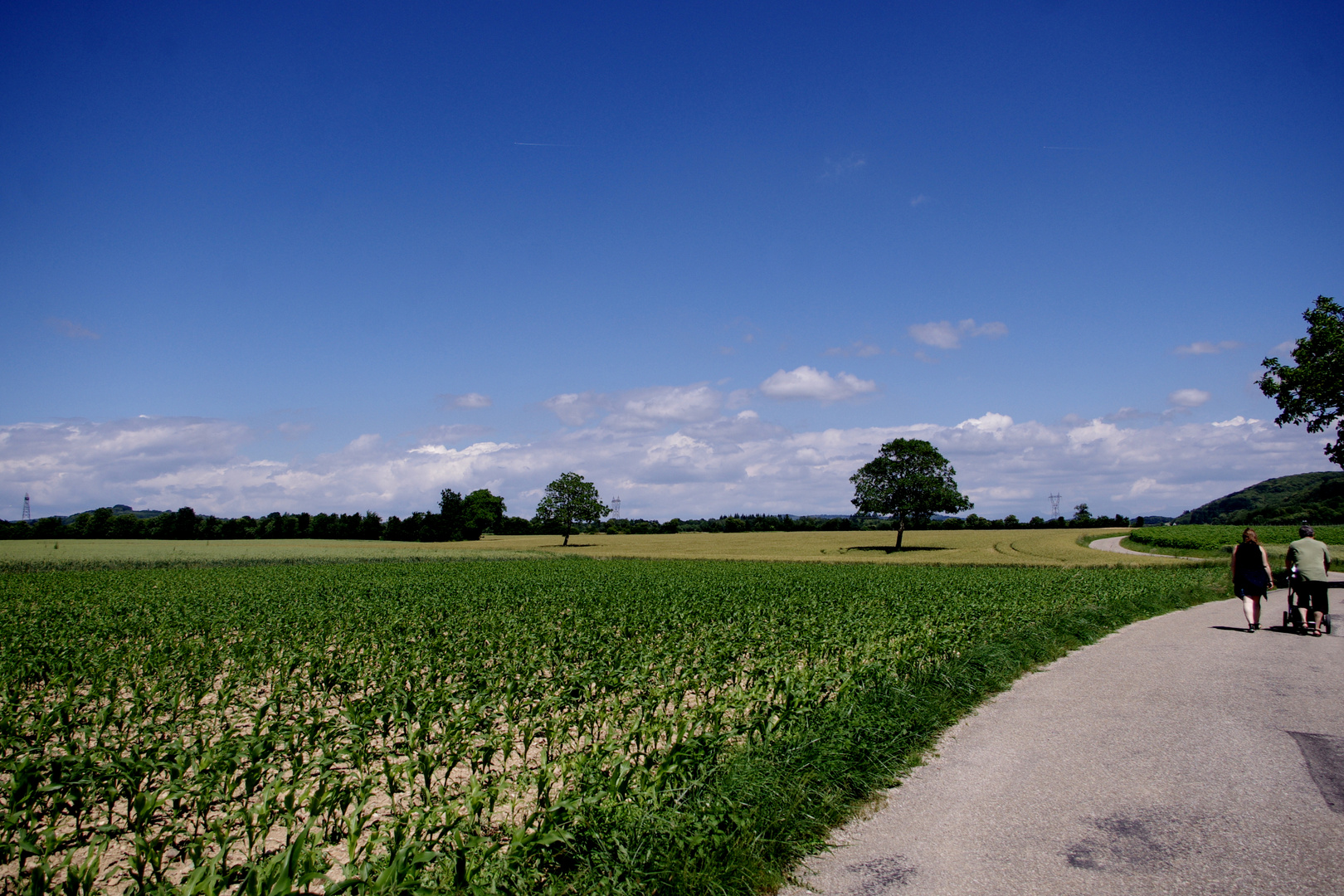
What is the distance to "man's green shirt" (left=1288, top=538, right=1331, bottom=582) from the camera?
14375mm

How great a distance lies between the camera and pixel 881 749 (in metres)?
6.87

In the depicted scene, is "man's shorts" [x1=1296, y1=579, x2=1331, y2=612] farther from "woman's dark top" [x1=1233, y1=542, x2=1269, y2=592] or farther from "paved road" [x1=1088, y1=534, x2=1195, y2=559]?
"paved road" [x1=1088, y1=534, x2=1195, y2=559]

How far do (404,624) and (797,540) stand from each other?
64240 millimetres

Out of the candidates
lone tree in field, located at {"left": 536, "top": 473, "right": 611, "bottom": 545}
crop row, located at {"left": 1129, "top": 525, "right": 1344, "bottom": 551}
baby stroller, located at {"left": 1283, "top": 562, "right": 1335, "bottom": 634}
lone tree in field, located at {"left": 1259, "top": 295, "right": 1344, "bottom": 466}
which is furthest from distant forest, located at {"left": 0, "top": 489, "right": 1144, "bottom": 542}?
baby stroller, located at {"left": 1283, "top": 562, "right": 1335, "bottom": 634}

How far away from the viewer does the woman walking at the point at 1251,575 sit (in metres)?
14.5

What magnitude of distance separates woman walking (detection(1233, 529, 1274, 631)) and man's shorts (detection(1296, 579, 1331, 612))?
2.07 feet

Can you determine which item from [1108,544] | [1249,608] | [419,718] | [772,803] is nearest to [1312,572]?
[1249,608]

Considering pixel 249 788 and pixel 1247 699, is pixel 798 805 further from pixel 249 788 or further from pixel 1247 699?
pixel 1247 699

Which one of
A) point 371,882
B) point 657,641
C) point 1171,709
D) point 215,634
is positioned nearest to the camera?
point 371,882

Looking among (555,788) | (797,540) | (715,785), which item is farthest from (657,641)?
(797,540)

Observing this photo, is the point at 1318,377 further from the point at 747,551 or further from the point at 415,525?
the point at 415,525

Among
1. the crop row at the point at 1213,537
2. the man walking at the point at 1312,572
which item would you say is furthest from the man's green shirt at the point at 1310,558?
the crop row at the point at 1213,537

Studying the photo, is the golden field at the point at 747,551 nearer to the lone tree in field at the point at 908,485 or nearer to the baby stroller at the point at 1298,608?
the lone tree in field at the point at 908,485

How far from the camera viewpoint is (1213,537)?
6116 centimetres
